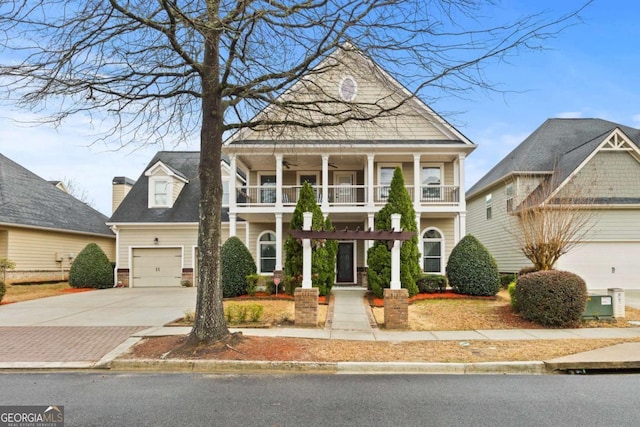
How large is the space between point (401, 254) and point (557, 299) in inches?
210

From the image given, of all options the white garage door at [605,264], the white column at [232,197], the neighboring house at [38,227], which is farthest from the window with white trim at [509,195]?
the neighboring house at [38,227]

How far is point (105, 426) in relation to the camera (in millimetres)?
4480

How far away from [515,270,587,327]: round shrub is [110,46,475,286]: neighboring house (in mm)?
7325

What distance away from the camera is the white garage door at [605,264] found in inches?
679

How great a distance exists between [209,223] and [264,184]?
12.8m

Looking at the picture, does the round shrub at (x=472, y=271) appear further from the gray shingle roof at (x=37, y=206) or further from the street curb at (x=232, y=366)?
the gray shingle roof at (x=37, y=206)

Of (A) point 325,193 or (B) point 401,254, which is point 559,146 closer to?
(B) point 401,254

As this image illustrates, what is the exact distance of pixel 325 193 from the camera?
59.2 ft

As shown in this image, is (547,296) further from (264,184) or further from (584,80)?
(264,184)

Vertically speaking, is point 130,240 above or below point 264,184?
below

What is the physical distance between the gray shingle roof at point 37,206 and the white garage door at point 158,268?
14.8ft

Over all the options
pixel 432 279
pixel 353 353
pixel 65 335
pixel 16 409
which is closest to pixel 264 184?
pixel 432 279

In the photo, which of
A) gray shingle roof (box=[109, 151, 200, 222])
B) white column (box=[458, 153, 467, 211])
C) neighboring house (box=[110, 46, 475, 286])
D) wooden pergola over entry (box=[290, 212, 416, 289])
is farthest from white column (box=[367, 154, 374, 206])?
gray shingle roof (box=[109, 151, 200, 222])

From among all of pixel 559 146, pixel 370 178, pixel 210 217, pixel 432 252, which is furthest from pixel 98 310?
pixel 559 146
